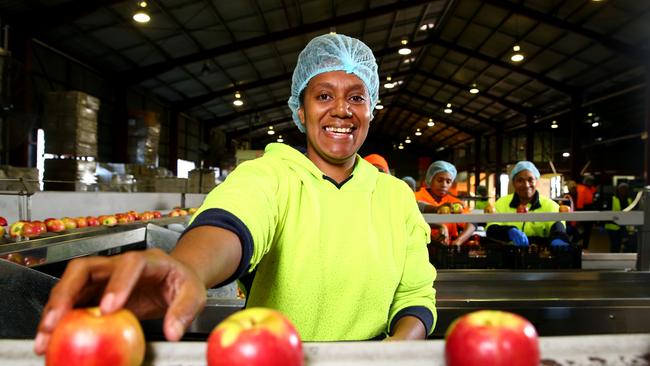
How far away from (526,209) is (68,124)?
6.86 m

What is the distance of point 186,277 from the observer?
0.77 meters

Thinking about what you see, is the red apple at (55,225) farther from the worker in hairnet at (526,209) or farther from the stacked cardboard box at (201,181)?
the stacked cardboard box at (201,181)

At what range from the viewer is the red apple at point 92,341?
62 cm

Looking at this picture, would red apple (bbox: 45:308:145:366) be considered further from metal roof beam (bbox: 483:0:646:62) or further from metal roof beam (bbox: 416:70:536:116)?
metal roof beam (bbox: 416:70:536:116)

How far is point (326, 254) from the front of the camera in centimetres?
137

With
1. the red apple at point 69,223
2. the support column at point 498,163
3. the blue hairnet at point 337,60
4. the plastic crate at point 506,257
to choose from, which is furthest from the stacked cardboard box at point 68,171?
the support column at point 498,163

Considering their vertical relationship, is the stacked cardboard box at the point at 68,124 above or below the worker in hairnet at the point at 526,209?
above

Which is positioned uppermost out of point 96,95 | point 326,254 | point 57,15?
point 57,15

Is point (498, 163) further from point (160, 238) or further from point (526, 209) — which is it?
point (160, 238)

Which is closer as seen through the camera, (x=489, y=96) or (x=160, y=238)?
(x=160, y=238)

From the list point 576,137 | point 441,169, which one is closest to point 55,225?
point 441,169

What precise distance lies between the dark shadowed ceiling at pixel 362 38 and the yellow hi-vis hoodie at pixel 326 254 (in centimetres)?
833

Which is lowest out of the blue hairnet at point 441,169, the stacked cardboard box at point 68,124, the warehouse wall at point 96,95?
the blue hairnet at point 441,169

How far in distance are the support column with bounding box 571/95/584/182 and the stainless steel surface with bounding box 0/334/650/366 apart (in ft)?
54.9
